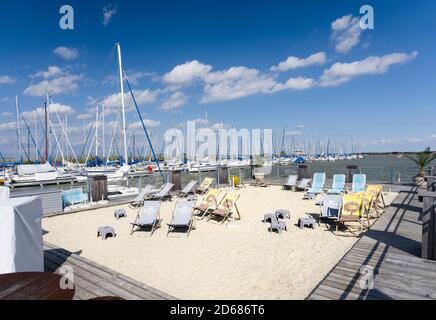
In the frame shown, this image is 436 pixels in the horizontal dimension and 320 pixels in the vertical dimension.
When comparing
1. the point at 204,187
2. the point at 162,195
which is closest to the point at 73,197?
the point at 162,195

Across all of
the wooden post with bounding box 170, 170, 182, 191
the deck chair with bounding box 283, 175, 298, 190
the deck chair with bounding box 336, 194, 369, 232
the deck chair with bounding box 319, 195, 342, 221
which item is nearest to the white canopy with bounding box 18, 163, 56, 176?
the wooden post with bounding box 170, 170, 182, 191

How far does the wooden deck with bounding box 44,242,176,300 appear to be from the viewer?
3.79 metres

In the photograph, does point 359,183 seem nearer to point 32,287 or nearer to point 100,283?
point 100,283

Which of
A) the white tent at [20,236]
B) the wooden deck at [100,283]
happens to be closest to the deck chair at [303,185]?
the wooden deck at [100,283]

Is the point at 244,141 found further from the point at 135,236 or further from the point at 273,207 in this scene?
the point at 135,236

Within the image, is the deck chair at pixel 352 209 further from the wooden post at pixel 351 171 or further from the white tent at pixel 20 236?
the wooden post at pixel 351 171

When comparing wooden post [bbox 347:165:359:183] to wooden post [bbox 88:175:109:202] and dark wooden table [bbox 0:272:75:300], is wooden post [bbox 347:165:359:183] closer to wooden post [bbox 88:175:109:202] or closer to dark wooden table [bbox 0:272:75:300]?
wooden post [bbox 88:175:109:202]

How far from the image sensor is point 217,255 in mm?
6281

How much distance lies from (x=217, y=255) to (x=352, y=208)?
443cm

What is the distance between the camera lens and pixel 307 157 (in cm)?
9119

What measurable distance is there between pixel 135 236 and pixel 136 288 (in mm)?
4157

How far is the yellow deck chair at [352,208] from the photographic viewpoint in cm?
775

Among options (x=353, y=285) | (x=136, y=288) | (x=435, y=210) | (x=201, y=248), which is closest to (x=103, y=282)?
(x=136, y=288)

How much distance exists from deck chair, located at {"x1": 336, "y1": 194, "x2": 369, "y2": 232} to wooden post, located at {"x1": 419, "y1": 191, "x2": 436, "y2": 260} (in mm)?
3034
